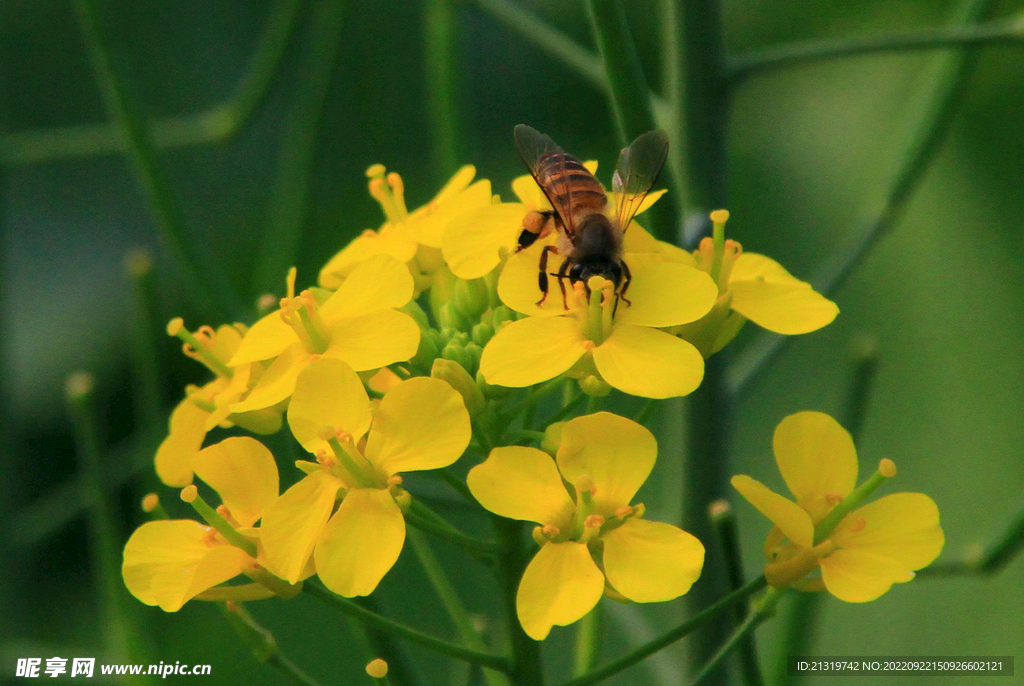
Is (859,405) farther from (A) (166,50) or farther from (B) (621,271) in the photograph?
(A) (166,50)

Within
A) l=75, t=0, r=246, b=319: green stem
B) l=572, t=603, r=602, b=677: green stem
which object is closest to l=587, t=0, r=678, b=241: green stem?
l=572, t=603, r=602, b=677: green stem

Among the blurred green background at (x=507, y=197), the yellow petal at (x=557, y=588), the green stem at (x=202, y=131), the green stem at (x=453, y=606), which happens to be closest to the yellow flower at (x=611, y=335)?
the yellow petal at (x=557, y=588)

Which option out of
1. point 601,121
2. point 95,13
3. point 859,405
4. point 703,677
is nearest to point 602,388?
point 703,677

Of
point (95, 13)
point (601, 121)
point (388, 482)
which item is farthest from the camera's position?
point (601, 121)

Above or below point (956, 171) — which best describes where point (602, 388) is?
below

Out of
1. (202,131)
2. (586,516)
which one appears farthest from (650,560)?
(202,131)

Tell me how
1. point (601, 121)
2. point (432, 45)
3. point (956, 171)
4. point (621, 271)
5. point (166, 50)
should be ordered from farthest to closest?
point (166, 50) → point (601, 121) → point (956, 171) → point (432, 45) → point (621, 271)
